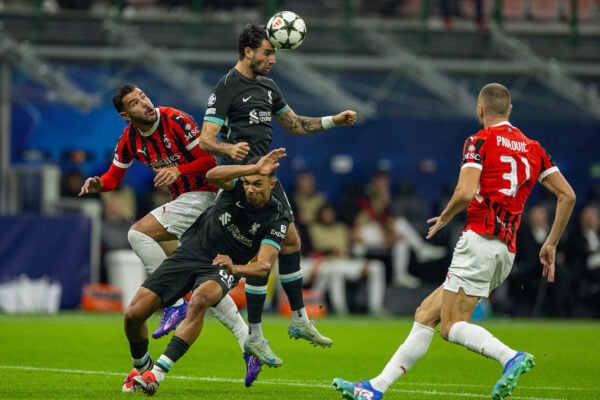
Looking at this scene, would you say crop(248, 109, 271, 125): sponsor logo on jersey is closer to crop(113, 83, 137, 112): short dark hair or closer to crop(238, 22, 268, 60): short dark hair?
crop(238, 22, 268, 60): short dark hair

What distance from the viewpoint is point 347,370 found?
11.2 m

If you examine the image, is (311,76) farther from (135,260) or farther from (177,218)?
(177,218)

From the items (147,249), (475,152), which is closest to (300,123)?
(147,249)


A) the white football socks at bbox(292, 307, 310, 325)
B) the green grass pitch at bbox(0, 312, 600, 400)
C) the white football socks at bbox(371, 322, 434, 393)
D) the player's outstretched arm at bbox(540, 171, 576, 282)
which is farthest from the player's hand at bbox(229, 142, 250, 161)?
the player's outstretched arm at bbox(540, 171, 576, 282)

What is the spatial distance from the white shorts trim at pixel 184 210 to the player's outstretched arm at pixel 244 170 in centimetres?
134

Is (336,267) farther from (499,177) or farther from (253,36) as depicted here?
(499,177)

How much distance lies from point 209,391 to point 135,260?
9.77m

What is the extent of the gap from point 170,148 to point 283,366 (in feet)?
9.22

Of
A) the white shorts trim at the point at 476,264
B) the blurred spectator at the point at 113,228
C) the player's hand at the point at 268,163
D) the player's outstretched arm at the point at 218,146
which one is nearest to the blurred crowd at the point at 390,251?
the blurred spectator at the point at 113,228

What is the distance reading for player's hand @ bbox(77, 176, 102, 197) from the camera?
986cm

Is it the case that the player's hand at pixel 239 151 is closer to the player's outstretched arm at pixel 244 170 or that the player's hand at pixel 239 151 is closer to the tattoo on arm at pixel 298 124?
the player's outstretched arm at pixel 244 170

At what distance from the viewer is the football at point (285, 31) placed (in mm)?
9508

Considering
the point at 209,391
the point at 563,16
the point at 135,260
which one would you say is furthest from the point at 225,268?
the point at 563,16

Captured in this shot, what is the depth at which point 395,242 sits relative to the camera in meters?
20.2
